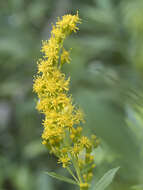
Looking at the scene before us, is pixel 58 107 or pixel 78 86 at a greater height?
pixel 78 86

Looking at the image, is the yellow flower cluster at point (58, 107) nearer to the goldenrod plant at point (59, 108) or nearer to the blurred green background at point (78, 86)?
the goldenrod plant at point (59, 108)

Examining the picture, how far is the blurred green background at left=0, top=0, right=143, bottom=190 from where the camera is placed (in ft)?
6.32

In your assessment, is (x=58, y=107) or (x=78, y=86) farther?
Answer: (x=78, y=86)

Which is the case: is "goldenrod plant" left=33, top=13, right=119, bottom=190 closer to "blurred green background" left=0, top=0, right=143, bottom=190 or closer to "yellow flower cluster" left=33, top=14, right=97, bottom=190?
"yellow flower cluster" left=33, top=14, right=97, bottom=190

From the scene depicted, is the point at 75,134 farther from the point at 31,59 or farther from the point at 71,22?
the point at 31,59

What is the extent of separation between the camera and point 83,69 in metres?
3.51

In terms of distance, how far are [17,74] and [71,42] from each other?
81 centimetres

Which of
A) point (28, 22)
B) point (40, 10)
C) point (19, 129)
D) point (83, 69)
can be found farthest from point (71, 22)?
point (28, 22)

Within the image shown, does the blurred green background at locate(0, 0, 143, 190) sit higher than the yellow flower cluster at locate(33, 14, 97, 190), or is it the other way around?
the blurred green background at locate(0, 0, 143, 190)

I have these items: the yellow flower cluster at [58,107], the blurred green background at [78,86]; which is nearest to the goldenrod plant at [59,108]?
the yellow flower cluster at [58,107]

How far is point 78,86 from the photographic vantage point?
3.48 metres

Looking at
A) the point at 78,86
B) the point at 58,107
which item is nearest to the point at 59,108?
the point at 58,107

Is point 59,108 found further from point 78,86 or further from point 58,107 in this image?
point 78,86

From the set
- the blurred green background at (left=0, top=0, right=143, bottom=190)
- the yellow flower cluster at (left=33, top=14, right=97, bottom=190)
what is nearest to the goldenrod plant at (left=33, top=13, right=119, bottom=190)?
the yellow flower cluster at (left=33, top=14, right=97, bottom=190)
